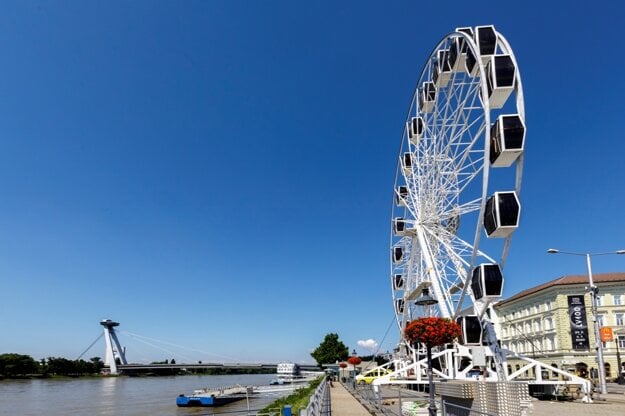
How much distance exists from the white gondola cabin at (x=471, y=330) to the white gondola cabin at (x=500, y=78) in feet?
30.2

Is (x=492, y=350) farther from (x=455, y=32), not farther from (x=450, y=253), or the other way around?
(x=455, y=32)

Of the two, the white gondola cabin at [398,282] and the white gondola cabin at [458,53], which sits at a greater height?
the white gondola cabin at [458,53]

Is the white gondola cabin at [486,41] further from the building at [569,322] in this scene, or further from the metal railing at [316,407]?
the building at [569,322]

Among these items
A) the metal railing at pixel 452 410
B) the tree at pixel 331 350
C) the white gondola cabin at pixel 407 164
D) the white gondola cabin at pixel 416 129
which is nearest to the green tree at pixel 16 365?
the tree at pixel 331 350

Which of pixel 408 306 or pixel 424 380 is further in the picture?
pixel 408 306

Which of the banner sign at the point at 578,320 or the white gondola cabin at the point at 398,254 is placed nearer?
Result: the banner sign at the point at 578,320

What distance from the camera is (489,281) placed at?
66.6ft

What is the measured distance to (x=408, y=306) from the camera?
39.2 m

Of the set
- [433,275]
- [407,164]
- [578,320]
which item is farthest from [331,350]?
[433,275]

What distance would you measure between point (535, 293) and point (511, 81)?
55963 millimetres

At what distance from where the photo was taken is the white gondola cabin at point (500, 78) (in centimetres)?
2027

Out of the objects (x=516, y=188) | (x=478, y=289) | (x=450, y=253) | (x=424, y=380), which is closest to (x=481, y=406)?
(x=478, y=289)

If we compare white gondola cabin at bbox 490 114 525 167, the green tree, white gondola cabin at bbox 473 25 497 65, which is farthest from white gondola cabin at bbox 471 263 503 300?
the green tree

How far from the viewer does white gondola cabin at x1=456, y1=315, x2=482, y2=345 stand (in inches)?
878
